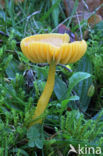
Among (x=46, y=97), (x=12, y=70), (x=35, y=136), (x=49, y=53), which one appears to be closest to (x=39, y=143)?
(x=35, y=136)

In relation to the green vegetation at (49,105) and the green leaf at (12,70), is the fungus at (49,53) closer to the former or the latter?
the green vegetation at (49,105)

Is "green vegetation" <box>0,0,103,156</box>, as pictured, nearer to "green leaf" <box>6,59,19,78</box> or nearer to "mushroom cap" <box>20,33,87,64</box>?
"green leaf" <box>6,59,19,78</box>

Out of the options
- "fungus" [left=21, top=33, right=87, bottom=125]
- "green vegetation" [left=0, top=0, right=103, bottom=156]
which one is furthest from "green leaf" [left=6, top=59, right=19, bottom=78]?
"fungus" [left=21, top=33, right=87, bottom=125]

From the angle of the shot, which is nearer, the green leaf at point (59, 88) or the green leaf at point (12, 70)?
the green leaf at point (59, 88)

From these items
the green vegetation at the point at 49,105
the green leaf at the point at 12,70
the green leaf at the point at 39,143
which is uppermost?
the green leaf at the point at 12,70

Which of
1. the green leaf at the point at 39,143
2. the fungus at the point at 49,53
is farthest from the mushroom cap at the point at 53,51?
the green leaf at the point at 39,143

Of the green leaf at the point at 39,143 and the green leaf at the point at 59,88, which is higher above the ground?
the green leaf at the point at 59,88

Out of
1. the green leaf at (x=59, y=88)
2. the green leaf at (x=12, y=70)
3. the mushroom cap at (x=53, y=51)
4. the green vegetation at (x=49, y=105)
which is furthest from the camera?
the green leaf at (x=12, y=70)

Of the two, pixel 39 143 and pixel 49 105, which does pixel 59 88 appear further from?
pixel 39 143
